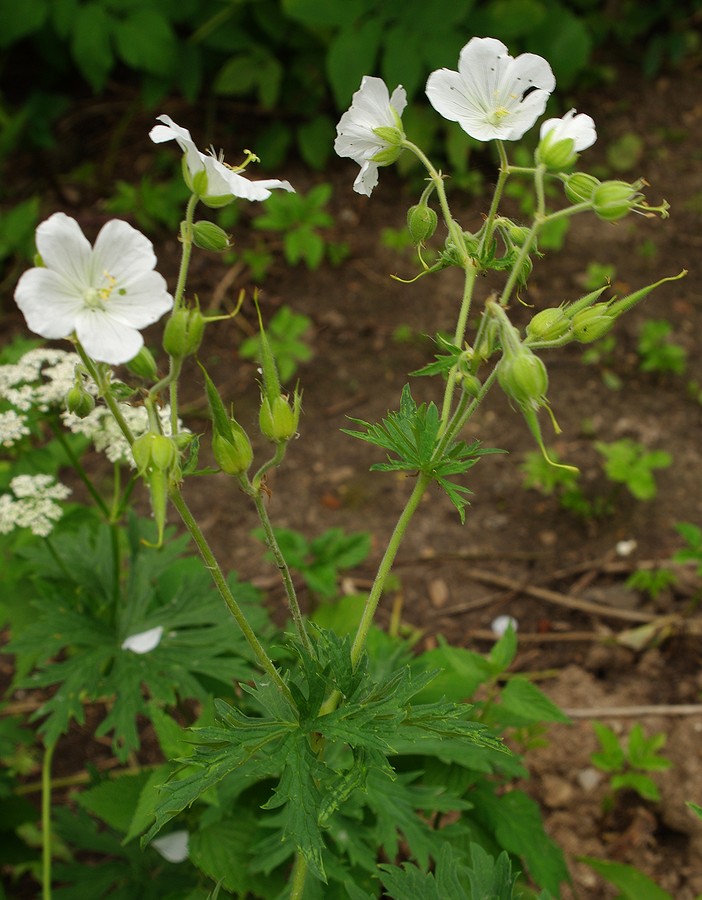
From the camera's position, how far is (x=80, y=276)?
121 cm

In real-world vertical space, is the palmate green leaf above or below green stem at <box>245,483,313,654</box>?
below

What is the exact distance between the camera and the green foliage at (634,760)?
7.88 feet

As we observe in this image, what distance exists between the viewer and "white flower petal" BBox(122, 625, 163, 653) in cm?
207

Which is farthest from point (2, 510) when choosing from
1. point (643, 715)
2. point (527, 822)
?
point (643, 715)

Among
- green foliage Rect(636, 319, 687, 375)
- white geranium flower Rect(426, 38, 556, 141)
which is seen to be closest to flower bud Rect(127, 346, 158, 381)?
white geranium flower Rect(426, 38, 556, 141)

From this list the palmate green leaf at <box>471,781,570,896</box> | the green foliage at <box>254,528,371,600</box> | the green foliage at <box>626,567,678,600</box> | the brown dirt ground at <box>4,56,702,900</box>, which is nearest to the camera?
the palmate green leaf at <box>471,781,570,896</box>

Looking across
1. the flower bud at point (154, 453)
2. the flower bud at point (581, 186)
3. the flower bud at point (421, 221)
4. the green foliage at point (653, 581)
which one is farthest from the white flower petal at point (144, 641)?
the green foliage at point (653, 581)

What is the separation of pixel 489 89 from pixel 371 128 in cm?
21

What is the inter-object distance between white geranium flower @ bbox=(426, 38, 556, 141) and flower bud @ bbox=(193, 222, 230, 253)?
0.42 meters

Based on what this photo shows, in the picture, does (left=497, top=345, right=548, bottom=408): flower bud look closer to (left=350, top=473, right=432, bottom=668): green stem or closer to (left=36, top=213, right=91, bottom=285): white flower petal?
(left=350, top=473, right=432, bottom=668): green stem

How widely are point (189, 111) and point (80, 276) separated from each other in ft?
12.9

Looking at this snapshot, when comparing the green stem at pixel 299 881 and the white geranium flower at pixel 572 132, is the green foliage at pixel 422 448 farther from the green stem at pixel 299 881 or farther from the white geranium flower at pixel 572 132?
the green stem at pixel 299 881

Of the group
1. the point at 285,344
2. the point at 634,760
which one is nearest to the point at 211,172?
the point at 634,760

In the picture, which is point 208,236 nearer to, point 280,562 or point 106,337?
point 106,337
